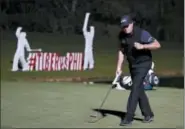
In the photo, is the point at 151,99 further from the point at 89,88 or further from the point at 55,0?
the point at 55,0

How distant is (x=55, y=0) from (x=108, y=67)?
285 cm

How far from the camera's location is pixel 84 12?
51.6ft

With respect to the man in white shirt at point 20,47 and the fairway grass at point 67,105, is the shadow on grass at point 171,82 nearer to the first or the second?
the fairway grass at point 67,105

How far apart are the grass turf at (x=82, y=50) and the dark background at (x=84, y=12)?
0.76ft

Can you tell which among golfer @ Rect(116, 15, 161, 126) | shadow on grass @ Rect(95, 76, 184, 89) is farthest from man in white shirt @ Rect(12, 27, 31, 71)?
golfer @ Rect(116, 15, 161, 126)

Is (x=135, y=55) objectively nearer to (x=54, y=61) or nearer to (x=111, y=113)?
(x=111, y=113)

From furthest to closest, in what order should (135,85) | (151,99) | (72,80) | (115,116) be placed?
(72,80), (151,99), (115,116), (135,85)

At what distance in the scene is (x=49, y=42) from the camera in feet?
50.2

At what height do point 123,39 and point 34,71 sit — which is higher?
point 123,39

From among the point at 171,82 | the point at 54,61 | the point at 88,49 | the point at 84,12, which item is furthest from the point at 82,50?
the point at 171,82

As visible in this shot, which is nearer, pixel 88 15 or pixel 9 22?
pixel 9 22

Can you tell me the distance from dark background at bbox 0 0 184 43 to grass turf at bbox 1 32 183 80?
0.23m

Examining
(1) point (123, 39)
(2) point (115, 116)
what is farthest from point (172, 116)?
(1) point (123, 39)

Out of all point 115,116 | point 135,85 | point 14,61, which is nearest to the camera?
point 135,85
